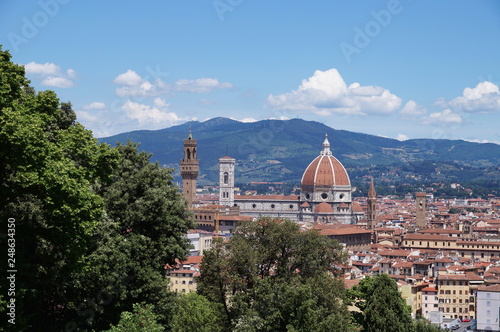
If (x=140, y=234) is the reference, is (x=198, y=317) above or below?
below

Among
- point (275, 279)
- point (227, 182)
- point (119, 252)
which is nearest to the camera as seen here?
point (119, 252)

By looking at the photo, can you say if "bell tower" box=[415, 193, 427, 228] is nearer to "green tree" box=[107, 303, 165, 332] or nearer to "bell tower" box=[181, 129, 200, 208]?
"bell tower" box=[181, 129, 200, 208]

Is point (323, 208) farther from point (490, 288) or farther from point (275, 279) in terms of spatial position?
point (275, 279)

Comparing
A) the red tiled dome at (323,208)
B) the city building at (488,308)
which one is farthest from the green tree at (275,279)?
the red tiled dome at (323,208)

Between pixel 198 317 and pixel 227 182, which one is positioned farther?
pixel 227 182

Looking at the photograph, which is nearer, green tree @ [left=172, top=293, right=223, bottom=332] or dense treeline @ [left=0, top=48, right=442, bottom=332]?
dense treeline @ [left=0, top=48, right=442, bottom=332]

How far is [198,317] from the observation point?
2811cm

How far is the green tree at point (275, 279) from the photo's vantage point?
86.4 ft

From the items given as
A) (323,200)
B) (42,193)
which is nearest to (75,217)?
(42,193)

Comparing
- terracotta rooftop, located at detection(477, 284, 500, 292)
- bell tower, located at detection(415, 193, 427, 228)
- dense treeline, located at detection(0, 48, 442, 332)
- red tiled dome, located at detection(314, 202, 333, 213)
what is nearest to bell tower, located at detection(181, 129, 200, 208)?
red tiled dome, located at detection(314, 202, 333, 213)

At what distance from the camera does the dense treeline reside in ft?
58.9

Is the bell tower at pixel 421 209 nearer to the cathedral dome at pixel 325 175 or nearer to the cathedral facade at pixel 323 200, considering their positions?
the cathedral facade at pixel 323 200

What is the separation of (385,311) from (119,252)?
15952 mm

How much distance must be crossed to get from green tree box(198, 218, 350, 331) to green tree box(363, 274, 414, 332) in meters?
5.09
